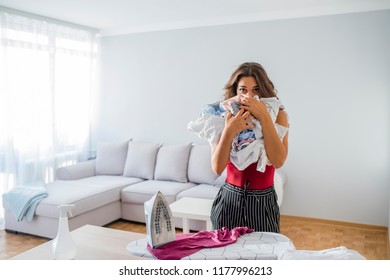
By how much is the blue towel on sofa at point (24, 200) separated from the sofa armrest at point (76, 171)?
68cm

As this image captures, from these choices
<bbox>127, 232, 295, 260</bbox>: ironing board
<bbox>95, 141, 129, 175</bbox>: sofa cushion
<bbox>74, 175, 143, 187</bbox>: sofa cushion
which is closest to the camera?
<bbox>127, 232, 295, 260</bbox>: ironing board

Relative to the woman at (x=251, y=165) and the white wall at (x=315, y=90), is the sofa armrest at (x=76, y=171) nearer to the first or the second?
the white wall at (x=315, y=90)

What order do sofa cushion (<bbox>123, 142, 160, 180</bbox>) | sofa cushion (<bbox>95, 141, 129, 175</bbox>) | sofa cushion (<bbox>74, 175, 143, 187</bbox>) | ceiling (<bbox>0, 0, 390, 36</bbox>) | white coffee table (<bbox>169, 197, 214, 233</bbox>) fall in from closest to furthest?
white coffee table (<bbox>169, 197, 214, 233</bbox>), ceiling (<bbox>0, 0, 390, 36</bbox>), sofa cushion (<bbox>74, 175, 143, 187</bbox>), sofa cushion (<bbox>123, 142, 160, 180</bbox>), sofa cushion (<bbox>95, 141, 129, 175</bbox>)

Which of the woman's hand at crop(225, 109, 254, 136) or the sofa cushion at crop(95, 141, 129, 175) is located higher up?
the woman's hand at crop(225, 109, 254, 136)

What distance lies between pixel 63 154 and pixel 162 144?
115cm

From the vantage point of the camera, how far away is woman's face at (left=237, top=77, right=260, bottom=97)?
140cm

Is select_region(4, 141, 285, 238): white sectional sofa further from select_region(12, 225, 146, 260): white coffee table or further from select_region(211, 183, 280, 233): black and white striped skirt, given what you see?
select_region(211, 183, 280, 233): black and white striped skirt

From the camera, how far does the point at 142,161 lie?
4.10 meters

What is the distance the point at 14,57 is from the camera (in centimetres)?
359

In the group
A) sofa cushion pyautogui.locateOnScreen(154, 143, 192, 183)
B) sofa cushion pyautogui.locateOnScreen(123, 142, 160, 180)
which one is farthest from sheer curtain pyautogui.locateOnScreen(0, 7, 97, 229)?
sofa cushion pyautogui.locateOnScreen(154, 143, 192, 183)

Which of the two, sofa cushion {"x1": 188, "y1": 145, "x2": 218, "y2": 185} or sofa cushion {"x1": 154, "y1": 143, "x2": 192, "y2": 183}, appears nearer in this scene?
sofa cushion {"x1": 188, "y1": 145, "x2": 218, "y2": 185}

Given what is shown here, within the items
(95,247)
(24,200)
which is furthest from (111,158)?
(95,247)

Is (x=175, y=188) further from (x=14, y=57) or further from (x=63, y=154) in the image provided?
(x=14, y=57)

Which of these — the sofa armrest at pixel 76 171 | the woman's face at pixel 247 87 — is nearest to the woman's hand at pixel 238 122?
the woman's face at pixel 247 87
